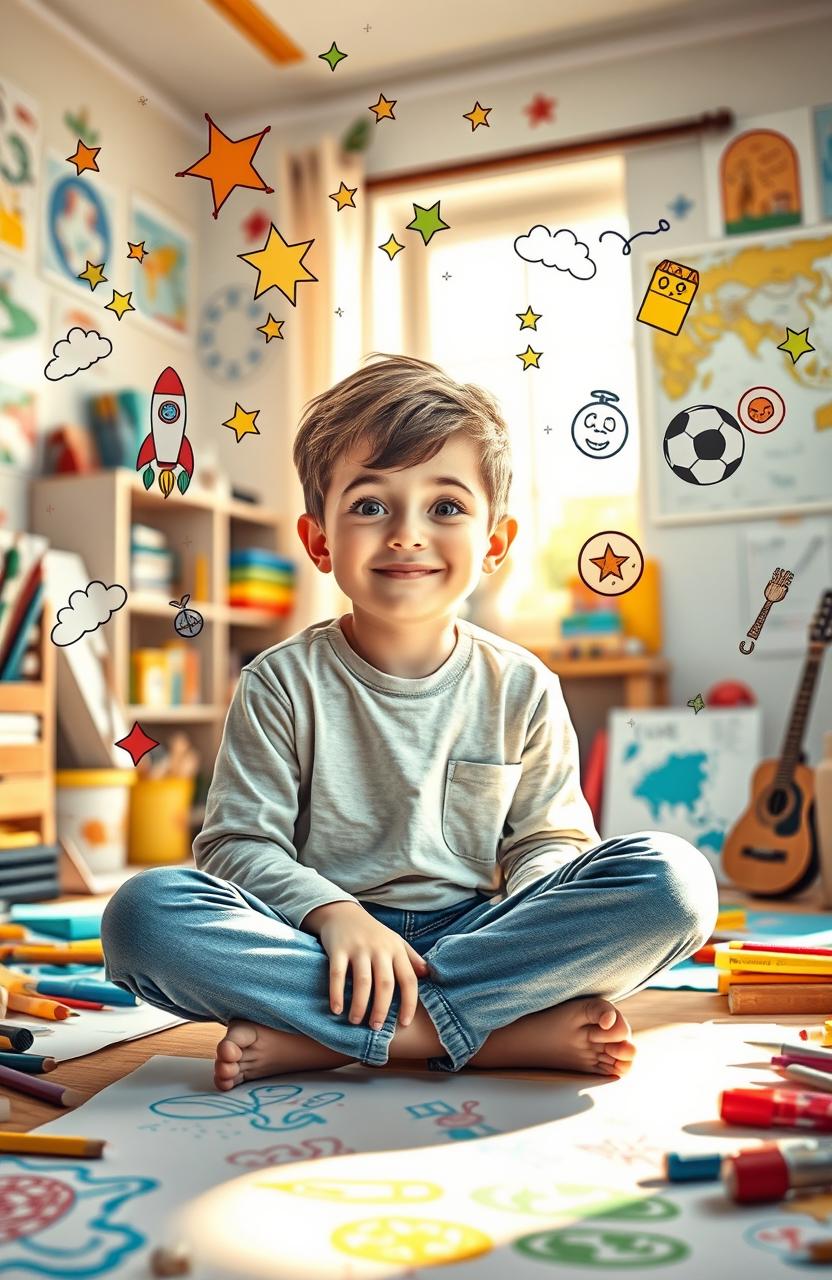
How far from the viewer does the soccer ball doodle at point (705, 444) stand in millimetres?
1109

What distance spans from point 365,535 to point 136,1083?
500 mm

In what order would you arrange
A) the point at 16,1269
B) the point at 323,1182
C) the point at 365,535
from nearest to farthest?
the point at 16,1269 → the point at 323,1182 → the point at 365,535

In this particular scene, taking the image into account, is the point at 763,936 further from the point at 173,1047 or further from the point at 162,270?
the point at 162,270

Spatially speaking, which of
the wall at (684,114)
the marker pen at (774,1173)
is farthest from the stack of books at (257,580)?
the marker pen at (774,1173)

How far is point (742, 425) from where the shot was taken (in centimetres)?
111

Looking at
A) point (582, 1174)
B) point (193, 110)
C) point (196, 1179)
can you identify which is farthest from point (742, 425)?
point (193, 110)

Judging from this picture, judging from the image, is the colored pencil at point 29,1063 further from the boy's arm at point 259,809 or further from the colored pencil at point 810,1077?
the colored pencil at point 810,1077

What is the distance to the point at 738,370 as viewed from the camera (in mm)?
2672

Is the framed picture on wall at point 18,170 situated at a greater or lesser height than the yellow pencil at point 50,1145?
greater

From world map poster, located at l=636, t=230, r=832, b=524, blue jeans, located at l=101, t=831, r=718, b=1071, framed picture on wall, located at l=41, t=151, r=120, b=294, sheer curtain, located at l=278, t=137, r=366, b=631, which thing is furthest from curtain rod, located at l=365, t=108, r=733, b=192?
blue jeans, located at l=101, t=831, r=718, b=1071

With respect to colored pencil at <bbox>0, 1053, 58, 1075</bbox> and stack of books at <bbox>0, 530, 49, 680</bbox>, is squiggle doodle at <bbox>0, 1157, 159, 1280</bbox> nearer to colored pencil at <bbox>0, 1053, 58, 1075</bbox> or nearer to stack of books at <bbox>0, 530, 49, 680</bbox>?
colored pencil at <bbox>0, 1053, 58, 1075</bbox>

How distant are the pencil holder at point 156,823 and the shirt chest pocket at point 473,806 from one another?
164 centimetres

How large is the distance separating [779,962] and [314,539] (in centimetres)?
64

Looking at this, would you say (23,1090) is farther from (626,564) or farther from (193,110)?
(193,110)
